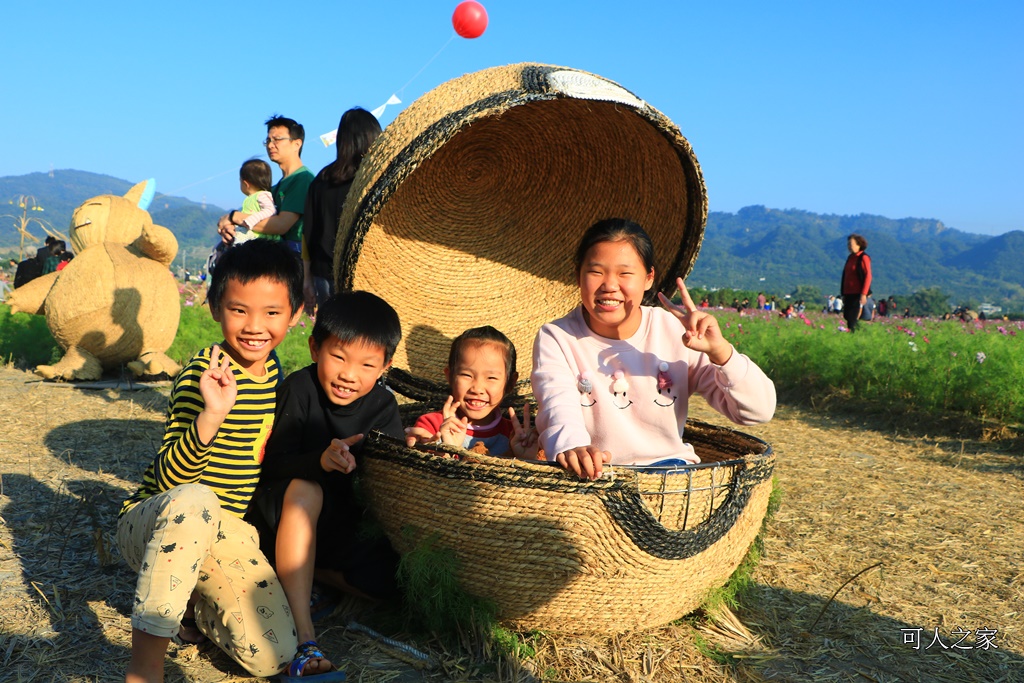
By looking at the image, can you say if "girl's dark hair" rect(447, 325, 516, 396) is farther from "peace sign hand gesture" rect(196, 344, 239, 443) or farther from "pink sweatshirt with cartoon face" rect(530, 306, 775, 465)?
"peace sign hand gesture" rect(196, 344, 239, 443)

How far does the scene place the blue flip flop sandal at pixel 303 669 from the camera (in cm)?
208

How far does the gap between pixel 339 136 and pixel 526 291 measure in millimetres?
1295

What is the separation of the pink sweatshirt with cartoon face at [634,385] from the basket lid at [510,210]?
66 cm

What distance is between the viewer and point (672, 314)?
2.73 meters

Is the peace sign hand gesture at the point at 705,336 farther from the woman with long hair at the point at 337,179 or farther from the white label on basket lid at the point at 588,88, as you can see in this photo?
the woman with long hair at the point at 337,179

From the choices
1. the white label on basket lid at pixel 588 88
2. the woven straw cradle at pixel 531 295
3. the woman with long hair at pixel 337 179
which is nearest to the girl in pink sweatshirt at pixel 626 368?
the woven straw cradle at pixel 531 295

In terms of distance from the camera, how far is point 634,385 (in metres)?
2.65

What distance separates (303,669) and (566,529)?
2.61 feet

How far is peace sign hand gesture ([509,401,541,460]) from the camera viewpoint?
2.91 m

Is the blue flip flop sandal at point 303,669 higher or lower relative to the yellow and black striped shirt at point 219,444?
lower

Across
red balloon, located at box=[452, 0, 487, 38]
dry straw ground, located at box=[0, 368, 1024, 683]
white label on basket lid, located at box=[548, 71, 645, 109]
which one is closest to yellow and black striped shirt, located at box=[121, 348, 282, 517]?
dry straw ground, located at box=[0, 368, 1024, 683]

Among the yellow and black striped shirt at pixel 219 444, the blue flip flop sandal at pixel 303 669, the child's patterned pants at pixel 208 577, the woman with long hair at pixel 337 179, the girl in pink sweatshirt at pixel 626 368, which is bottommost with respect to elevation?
the blue flip flop sandal at pixel 303 669

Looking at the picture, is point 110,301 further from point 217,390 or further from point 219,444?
point 217,390

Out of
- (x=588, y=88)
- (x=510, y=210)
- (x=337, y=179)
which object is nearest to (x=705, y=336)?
(x=588, y=88)
